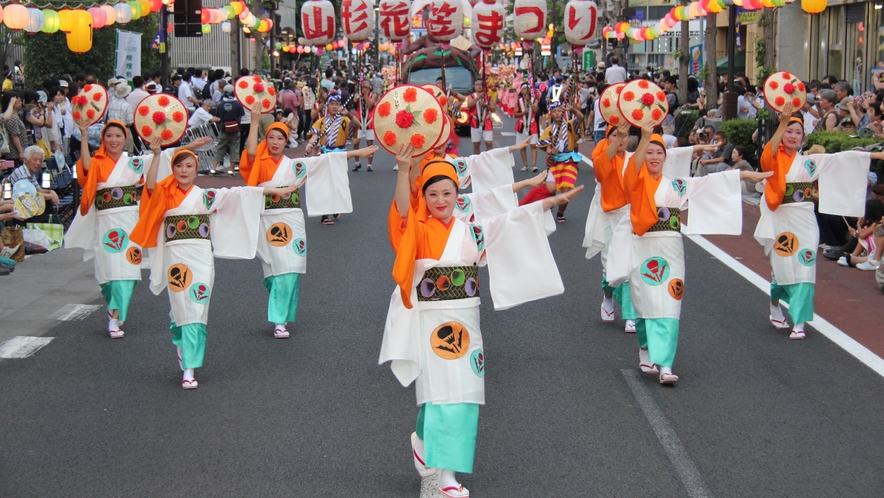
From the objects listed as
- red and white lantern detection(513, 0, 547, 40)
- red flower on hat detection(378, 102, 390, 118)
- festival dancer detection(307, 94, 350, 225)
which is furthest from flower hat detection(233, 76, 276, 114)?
red and white lantern detection(513, 0, 547, 40)

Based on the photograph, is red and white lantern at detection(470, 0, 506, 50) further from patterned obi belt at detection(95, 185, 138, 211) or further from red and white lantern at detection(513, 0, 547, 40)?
Answer: patterned obi belt at detection(95, 185, 138, 211)

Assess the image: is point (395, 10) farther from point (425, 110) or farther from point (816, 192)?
point (425, 110)

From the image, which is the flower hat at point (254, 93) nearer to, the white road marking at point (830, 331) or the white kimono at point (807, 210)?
the white kimono at point (807, 210)

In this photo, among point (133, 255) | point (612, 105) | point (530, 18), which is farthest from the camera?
point (530, 18)

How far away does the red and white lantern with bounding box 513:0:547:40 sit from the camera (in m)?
24.0

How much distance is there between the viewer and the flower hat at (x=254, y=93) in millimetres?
8016

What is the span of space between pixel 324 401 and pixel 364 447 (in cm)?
91

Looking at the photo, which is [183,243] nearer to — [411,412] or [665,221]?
[411,412]

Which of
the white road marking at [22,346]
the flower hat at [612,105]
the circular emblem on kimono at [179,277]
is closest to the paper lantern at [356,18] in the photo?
the white road marking at [22,346]

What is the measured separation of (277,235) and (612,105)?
282 cm

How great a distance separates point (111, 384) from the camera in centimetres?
684

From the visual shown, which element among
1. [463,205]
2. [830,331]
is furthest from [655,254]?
[830,331]

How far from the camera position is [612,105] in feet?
22.5

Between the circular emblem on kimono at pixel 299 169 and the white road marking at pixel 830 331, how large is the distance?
13.9 feet
